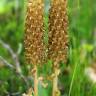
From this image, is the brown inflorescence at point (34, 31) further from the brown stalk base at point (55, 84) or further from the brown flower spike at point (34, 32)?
the brown stalk base at point (55, 84)

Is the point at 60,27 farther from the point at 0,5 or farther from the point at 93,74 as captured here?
the point at 0,5

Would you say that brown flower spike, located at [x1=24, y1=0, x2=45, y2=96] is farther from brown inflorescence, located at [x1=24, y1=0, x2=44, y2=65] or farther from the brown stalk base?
the brown stalk base

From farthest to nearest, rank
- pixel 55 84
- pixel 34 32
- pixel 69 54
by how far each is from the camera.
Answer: pixel 69 54
pixel 55 84
pixel 34 32

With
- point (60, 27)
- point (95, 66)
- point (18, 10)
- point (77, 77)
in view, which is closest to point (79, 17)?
point (95, 66)

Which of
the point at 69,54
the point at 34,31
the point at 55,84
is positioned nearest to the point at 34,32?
the point at 34,31

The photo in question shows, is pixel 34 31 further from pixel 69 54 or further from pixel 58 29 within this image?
pixel 69 54

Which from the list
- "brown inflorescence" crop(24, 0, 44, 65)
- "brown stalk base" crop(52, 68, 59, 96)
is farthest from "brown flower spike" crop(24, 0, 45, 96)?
"brown stalk base" crop(52, 68, 59, 96)
